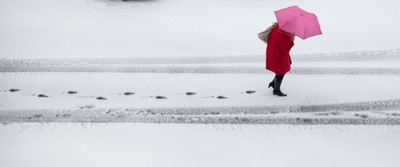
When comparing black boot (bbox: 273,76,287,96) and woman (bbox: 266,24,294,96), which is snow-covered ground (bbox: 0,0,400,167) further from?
woman (bbox: 266,24,294,96)

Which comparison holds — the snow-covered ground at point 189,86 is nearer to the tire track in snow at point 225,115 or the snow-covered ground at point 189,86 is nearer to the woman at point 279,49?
the tire track in snow at point 225,115

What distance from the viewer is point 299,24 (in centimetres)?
481

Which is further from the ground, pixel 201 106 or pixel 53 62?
pixel 53 62

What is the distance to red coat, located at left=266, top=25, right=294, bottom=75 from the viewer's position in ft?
16.8

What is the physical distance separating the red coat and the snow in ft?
2.69

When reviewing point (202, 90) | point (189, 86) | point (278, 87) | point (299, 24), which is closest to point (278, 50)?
point (299, 24)

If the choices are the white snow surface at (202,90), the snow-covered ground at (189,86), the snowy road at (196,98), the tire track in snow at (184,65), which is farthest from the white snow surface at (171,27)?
the snowy road at (196,98)

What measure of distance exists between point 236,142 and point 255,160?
38cm

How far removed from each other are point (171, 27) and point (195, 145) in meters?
3.74

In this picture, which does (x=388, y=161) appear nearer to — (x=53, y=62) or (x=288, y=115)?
(x=288, y=115)

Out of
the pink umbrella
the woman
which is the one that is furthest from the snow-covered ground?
the pink umbrella

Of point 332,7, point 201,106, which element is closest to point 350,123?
point 201,106

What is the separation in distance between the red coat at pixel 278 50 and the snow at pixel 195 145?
A: 2.69 feet

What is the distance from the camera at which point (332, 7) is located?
28.8 feet
